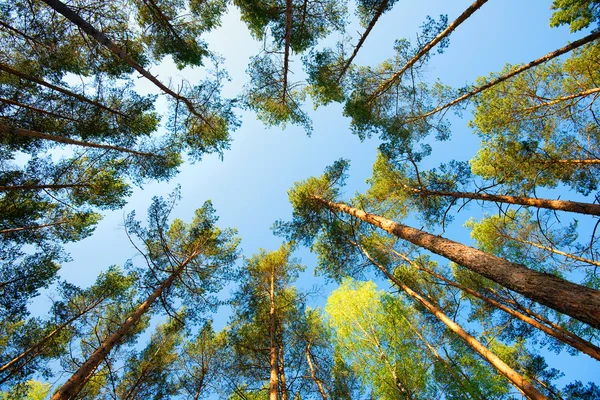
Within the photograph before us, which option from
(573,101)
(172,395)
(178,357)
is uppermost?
(573,101)

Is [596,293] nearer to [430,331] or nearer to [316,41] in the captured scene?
[316,41]

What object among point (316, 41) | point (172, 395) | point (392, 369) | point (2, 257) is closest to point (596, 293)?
point (392, 369)

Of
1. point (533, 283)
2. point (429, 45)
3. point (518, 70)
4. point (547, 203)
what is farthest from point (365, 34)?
point (533, 283)

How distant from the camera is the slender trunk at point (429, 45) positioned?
225 inches

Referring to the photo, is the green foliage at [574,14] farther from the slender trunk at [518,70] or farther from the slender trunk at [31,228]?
the slender trunk at [31,228]

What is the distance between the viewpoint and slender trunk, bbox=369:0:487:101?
572 cm

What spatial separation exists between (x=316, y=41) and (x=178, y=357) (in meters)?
13.0

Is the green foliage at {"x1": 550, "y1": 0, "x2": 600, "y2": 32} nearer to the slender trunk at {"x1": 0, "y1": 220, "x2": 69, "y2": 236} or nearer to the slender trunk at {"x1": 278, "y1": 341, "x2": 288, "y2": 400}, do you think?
the slender trunk at {"x1": 278, "y1": 341, "x2": 288, "y2": 400}

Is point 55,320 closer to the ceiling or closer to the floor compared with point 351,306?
closer to the floor

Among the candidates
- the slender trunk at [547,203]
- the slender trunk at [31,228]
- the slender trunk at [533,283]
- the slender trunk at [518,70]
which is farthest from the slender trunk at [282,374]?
the slender trunk at [518,70]

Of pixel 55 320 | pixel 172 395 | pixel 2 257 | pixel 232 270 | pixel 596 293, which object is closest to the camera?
pixel 596 293

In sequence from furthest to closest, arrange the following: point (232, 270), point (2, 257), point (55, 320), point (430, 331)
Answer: point (430, 331), point (232, 270), point (55, 320), point (2, 257)

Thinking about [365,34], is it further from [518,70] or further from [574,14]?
[574,14]

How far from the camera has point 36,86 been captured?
325 inches
